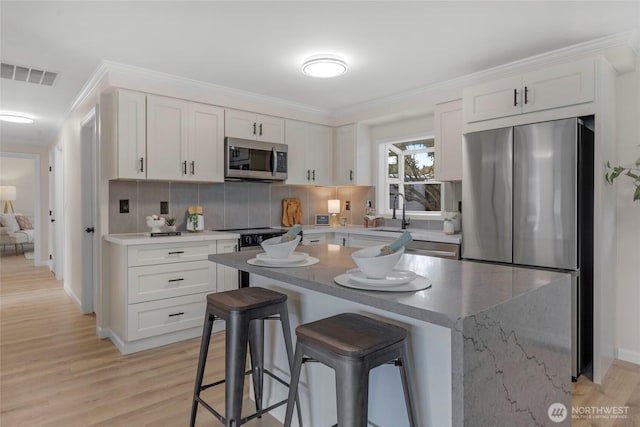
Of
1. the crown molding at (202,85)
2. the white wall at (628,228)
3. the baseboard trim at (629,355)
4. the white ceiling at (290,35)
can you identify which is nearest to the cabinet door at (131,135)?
the crown molding at (202,85)

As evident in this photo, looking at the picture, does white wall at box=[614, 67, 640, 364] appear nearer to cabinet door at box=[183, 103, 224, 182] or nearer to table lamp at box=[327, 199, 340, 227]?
table lamp at box=[327, 199, 340, 227]

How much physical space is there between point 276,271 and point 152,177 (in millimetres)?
2240

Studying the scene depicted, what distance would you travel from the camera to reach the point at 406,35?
2.67 metres

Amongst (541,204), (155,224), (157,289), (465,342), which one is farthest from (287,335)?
(155,224)

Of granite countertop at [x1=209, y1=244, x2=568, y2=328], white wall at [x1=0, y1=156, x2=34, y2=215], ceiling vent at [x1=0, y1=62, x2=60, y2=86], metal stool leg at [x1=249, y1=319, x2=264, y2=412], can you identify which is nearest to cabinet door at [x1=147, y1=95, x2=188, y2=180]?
Answer: ceiling vent at [x1=0, y1=62, x2=60, y2=86]

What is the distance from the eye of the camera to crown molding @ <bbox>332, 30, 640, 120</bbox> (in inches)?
104

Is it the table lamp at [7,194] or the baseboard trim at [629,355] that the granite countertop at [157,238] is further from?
the table lamp at [7,194]

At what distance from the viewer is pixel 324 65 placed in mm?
3045

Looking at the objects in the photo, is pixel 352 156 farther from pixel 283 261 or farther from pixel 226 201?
pixel 283 261

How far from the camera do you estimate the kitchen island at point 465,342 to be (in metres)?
1.10

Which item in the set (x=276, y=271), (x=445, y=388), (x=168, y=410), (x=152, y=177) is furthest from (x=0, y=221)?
(x=445, y=388)

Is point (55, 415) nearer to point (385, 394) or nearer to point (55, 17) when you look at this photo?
point (385, 394)

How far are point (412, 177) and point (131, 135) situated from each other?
3075 millimetres

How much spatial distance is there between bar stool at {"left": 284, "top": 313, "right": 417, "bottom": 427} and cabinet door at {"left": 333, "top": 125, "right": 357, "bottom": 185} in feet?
11.1
